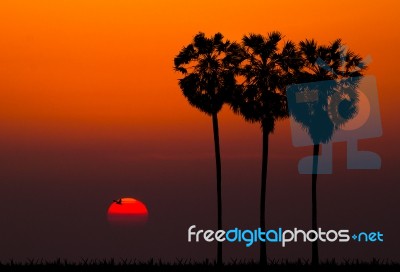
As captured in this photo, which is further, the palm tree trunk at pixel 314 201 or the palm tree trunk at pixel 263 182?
the palm tree trunk at pixel 263 182

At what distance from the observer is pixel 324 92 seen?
105125 mm

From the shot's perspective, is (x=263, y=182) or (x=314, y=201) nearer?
(x=314, y=201)

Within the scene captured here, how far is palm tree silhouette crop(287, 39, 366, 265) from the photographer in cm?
10400

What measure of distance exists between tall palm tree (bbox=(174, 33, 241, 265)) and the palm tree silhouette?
14.6 feet

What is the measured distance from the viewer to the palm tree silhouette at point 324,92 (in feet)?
341

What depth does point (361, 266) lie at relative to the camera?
10106 cm

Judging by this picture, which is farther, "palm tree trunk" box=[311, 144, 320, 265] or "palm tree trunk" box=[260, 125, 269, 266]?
"palm tree trunk" box=[260, 125, 269, 266]

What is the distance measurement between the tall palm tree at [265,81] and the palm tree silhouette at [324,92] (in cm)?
78

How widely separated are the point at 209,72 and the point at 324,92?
7921 mm

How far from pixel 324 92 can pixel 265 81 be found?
407cm

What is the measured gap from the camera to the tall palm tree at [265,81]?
345 ft

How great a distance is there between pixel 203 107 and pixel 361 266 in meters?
15.0

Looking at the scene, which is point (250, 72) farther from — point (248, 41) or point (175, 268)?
point (175, 268)

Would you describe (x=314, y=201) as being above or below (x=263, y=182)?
below
